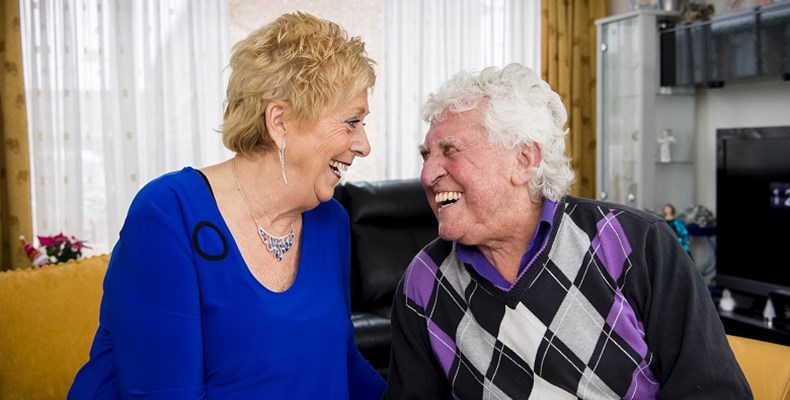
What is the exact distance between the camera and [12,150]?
4.07 m

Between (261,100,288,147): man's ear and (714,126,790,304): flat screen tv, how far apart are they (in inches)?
125

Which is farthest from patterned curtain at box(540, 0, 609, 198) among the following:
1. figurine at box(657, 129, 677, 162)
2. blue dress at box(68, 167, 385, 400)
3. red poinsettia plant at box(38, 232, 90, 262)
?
blue dress at box(68, 167, 385, 400)

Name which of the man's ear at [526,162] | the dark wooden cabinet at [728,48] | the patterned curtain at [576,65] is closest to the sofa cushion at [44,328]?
the man's ear at [526,162]

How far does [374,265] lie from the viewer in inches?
154

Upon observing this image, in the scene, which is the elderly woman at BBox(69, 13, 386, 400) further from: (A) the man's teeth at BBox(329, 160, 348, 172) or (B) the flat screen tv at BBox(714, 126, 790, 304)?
(B) the flat screen tv at BBox(714, 126, 790, 304)

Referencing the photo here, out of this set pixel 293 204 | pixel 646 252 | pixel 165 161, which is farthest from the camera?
pixel 165 161

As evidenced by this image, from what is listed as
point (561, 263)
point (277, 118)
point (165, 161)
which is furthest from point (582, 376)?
point (165, 161)

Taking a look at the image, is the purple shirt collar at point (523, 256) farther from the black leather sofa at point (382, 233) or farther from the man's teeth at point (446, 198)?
the black leather sofa at point (382, 233)

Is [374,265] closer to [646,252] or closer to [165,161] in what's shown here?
[165,161]

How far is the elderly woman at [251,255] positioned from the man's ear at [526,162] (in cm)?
33

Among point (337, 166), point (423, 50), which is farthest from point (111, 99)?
point (337, 166)

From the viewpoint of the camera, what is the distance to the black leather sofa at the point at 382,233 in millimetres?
3891

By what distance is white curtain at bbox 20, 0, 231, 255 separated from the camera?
4203 millimetres

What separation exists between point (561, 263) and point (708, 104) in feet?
11.9
